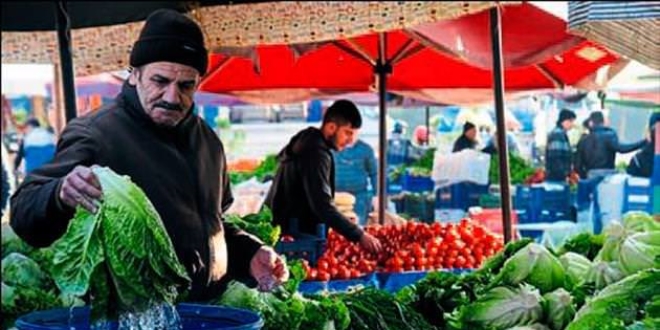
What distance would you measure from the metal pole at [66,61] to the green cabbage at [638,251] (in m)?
2.88

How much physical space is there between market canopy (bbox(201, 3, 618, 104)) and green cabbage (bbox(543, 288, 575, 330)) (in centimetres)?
331

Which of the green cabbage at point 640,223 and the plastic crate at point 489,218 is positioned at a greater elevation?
the green cabbage at point 640,223

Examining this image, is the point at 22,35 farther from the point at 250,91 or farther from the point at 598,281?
the point at 598,281

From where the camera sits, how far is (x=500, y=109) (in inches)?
226

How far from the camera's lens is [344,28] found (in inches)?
209

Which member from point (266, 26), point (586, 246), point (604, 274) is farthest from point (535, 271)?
point (266, 26)

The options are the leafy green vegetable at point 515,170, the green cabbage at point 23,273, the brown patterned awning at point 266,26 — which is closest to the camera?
the green cabbage at point 23,273

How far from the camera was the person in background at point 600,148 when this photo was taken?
9.19 metres

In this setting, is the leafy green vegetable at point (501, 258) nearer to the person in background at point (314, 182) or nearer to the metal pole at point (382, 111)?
the person in background at point (314, 182)

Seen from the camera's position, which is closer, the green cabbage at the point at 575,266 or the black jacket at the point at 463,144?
the green cabbage at the point at 575,266

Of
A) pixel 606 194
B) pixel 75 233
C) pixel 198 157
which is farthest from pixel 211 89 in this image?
pixel 75 233

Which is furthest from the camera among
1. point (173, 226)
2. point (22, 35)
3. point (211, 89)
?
point (211, 89)

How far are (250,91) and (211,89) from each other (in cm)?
43

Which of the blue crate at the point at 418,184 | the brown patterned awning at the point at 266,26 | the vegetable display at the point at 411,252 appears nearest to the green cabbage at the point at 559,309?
the brown patterned awning at the point at 266,26
